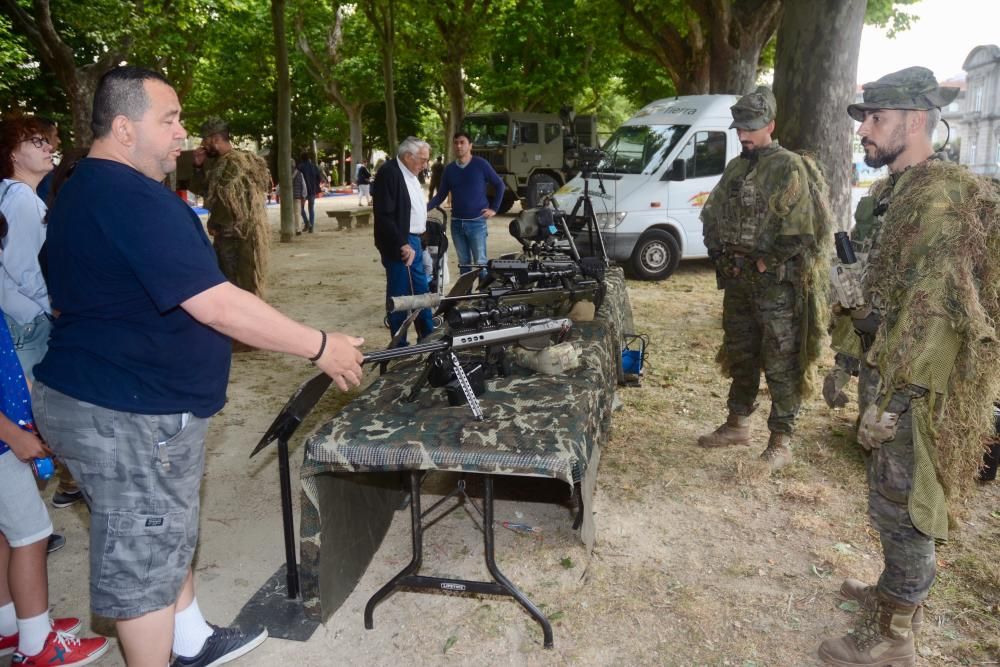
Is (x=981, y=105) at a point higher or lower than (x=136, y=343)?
higher

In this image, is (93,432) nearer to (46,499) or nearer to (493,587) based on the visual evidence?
(493,587)

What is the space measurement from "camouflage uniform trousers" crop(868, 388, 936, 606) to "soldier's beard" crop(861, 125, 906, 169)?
2.92ft

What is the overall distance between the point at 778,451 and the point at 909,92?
2.43 meters

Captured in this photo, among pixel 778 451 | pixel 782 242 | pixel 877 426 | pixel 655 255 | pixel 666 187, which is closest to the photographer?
pixel 877 426

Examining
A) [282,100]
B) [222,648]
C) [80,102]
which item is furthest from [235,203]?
[282,100]

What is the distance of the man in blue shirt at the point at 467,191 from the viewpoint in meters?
7.91

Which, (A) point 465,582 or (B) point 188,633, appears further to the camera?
(A) point 465,582

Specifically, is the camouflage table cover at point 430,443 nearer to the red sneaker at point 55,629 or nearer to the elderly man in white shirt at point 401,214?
the red sneaker at point 55,629

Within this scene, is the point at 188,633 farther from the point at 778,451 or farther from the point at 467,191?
the point at 467,191

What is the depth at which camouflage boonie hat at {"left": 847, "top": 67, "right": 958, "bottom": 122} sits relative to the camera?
259 centimetres

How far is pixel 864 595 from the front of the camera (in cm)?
289

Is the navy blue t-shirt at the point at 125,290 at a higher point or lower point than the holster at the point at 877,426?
higher

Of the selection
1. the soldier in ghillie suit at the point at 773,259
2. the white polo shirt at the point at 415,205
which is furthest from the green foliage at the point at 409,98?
the soldier in ghillie suit at the point at 773,259

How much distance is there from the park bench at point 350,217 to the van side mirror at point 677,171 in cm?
903
